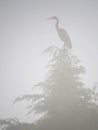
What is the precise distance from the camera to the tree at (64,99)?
20.9 ft

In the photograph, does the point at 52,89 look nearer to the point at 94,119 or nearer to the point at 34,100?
the point at 34,100

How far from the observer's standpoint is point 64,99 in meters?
6.82

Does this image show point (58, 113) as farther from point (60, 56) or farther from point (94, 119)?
point (60, 56)

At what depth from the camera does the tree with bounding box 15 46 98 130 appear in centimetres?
638

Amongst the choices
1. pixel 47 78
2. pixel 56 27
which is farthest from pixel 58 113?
pixel 56 27

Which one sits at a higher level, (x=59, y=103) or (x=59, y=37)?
(x=59, y=37)

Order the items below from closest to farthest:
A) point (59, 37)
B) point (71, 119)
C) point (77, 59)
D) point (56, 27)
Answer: point (71, 119), point (77, 59), point (59, 37), point (56, 27)

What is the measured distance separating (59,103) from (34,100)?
1.00 metres

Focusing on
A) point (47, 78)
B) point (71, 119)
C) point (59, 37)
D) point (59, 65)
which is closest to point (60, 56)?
point (59, 65)

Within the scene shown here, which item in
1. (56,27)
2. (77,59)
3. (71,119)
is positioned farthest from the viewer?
(56,27)

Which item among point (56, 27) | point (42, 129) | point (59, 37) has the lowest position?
point (42, 129)

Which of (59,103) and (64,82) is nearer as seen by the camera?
(59,103)

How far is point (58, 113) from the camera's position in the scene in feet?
21.4

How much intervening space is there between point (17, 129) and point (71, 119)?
5.73ft
